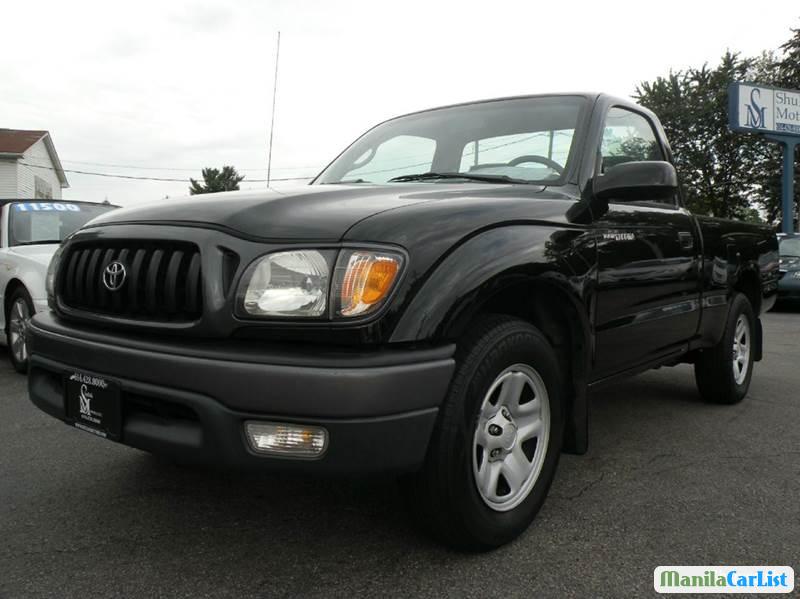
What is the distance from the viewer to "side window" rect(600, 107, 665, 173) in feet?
10.2

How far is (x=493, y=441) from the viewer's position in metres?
2.23

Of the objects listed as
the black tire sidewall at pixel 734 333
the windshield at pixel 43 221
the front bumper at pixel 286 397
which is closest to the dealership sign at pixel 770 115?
the black tire sidewall at pixel 734 333

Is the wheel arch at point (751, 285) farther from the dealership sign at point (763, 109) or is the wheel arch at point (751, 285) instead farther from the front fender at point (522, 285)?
the dealership sign at point (763, 109)

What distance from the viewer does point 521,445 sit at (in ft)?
7.77

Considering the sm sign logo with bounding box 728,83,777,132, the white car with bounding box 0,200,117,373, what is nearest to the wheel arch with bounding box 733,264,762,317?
the white car with bounding box 0,200,117,373

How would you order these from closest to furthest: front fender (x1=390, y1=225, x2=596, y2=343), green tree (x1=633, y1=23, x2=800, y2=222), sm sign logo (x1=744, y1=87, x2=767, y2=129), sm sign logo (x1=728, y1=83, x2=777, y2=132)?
front fender (x1=390, y1=225, x2=596, y2=343) → sm sign logo (x1=728, y1=83, x2=777, y2=132) → sm sign logo (x1=744, y1=87, x2=767, y2=129) → green tree (x1=633, y1=23, x2=800, y2=222)

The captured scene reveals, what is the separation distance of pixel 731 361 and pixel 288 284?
3292mm

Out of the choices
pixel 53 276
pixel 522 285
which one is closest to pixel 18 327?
pixel 53 276

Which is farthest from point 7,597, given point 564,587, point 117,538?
point 564,587

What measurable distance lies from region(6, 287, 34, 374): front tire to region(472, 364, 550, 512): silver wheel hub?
4.04 m

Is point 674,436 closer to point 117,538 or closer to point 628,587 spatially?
point 628,587

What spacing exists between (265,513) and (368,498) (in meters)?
0.40

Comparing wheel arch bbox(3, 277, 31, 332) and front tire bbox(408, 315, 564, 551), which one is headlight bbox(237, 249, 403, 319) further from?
wheel arch bbox(3, 277, 31, 332)

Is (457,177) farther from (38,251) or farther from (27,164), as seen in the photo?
(27,164)
